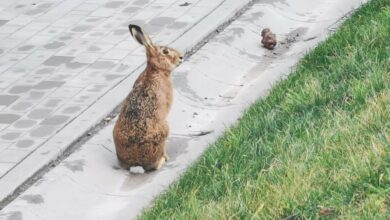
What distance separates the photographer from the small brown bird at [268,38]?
31.8 feet

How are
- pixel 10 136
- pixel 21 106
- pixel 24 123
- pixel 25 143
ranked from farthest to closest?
1. pixel 21 106
2. pixel 24 123
3. pixel 10 136
4. pixel 25 143

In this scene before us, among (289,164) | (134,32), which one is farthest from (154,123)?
(289,164)

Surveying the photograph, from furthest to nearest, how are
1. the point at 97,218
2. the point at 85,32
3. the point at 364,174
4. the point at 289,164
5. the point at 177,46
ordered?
the point at 85,32 < the point at 177,46 < the point at 97,218 < the point at 289,164 < the point at 364,174

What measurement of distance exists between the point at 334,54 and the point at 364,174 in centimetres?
274

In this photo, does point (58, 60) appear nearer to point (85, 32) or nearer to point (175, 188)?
point (85, 32)

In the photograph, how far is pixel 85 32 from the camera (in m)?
10.2

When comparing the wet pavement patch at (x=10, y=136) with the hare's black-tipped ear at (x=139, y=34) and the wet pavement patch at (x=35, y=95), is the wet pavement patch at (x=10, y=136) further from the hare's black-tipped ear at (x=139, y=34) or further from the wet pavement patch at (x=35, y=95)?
the hare's black-tipped ear at (x=139, y=34)

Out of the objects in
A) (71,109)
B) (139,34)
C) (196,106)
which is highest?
(139,34)

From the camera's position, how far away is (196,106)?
859cm

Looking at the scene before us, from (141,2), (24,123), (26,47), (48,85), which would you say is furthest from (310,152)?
(141,2)

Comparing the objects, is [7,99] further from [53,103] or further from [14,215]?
[14,215]

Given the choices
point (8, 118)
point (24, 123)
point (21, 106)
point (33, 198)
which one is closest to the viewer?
point (33, 198)

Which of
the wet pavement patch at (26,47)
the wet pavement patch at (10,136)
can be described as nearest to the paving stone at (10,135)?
the wet pavement patch at (10,136)

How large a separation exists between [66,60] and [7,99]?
100 cm
